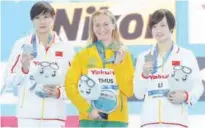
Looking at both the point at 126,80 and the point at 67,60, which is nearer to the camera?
the point at 126,80

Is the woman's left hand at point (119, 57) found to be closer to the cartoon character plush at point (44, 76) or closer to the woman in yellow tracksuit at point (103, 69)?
the woman in yellow tracksuit at point (103, 69)

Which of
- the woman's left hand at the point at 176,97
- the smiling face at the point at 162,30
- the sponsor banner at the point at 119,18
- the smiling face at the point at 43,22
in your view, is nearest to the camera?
the woman's left hand at the point at 176,97

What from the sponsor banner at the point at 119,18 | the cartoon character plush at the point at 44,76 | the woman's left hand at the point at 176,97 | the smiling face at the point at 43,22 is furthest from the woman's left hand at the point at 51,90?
the sponsor banner at the point at 119,18

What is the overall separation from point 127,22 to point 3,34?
0.83 meters

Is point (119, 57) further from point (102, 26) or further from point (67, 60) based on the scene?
point (67, 60)

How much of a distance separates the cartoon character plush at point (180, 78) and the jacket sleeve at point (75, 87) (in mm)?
417

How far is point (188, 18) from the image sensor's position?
3598 mm

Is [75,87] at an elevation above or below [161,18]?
below

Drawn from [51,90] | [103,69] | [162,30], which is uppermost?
[162,30]

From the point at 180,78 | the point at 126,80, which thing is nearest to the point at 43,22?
the point at 126,80

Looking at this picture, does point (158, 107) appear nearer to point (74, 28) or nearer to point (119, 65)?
point (119, 65)

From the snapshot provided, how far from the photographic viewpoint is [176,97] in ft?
8.48

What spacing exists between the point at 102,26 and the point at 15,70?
0.49 metres

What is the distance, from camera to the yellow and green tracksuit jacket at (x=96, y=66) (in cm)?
264
